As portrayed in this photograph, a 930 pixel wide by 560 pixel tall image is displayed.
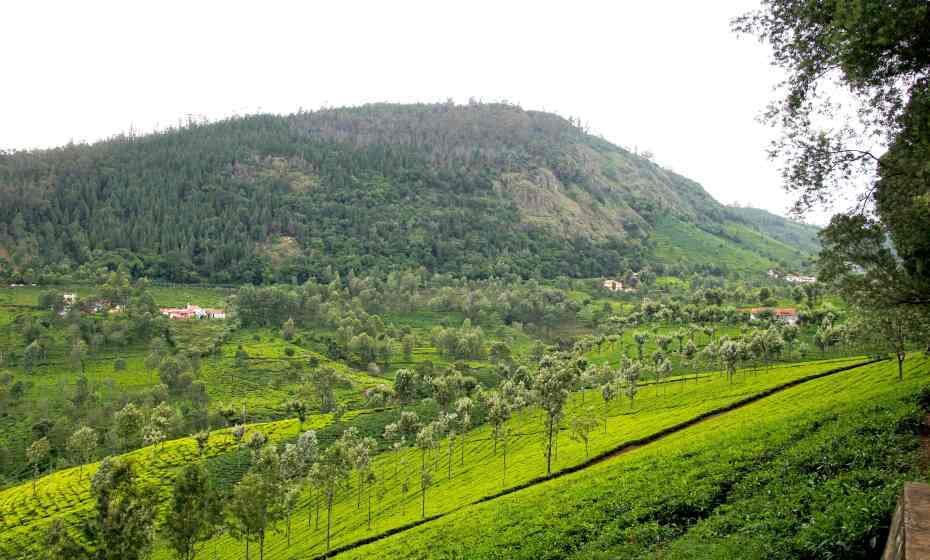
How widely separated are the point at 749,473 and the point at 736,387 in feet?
218

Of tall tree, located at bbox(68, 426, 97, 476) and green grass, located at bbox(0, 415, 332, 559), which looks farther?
tall tree, located at bbox(68, 426, 97, 476)

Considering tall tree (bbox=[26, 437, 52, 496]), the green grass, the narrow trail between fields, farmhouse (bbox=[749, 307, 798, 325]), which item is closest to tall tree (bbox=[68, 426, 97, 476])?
the green grass

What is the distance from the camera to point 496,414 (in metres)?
69.6

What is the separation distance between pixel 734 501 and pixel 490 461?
62384 mm

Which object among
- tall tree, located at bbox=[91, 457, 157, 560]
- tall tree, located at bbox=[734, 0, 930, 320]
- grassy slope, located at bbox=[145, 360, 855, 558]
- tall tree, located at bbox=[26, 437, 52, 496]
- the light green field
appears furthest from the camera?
tall tree, located at bbox=[26, 437, 52, 496]

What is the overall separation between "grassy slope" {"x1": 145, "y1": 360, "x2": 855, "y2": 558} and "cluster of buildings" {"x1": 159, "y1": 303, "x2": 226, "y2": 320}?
376 feet

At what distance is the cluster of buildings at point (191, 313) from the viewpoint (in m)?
184

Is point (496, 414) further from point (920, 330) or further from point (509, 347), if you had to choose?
point (509, 347)

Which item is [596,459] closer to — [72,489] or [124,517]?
[124,517]

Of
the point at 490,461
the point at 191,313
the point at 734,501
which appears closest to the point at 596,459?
the point at 490,461

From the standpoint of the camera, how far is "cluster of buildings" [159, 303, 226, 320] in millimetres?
183750

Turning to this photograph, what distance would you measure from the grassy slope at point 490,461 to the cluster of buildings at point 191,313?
11456 cm

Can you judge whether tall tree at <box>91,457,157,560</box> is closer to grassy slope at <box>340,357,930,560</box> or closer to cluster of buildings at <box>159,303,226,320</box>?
grassy slope at <box>340,357,930,560</box>

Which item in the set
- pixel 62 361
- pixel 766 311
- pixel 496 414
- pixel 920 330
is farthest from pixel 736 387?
pixel 62 361
